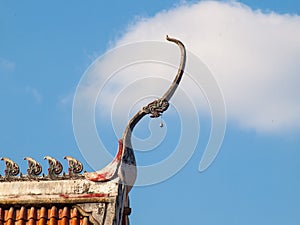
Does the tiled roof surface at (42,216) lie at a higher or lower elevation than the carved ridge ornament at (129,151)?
lower

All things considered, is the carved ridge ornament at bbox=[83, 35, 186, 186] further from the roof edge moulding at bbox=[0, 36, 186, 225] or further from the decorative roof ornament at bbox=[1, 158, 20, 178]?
the decorative roof ornament at bbox=[1, 158, 20, 178]

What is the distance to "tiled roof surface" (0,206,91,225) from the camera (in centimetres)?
1324

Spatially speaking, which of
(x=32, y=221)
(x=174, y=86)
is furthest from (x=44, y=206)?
(x=174, y=86)

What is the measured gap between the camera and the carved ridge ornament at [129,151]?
13.6 m

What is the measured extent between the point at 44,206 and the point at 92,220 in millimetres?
1011

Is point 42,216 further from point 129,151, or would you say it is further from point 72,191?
point 129,151

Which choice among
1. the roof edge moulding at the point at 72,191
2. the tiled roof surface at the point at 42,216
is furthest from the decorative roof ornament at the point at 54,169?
A: the tiled roof surface at the point at 42,216

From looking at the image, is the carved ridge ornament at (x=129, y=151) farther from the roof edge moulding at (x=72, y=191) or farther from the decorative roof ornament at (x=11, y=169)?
the decorative roof ornament at (x=11, y=169)

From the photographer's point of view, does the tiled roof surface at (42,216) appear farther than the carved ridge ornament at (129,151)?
No

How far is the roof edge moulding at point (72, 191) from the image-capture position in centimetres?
1327

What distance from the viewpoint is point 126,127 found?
46.0 feet

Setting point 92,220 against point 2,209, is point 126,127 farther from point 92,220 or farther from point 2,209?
point 2,209

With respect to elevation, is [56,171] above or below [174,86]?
below

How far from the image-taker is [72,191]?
13.5m
